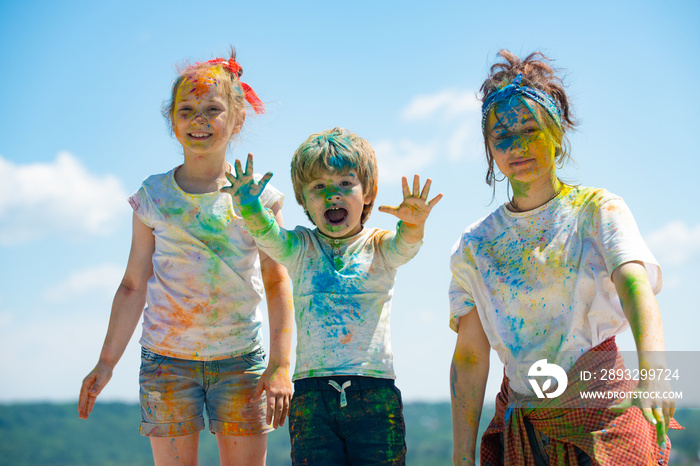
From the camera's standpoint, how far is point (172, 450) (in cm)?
328

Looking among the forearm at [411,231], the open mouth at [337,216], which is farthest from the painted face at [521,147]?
the open mouth at [337,216]

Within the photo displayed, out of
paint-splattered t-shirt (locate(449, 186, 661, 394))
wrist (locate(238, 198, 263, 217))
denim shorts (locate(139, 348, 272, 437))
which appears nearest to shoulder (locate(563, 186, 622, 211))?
paint-splattered t-shirt (locate(449, 186, 661, 394))

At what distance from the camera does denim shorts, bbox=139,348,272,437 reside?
129 inches

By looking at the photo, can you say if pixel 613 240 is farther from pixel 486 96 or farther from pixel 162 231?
pixel 162 231

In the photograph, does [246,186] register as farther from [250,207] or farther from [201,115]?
[201,115]

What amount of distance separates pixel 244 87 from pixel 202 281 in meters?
1.15

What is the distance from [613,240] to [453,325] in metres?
0.83

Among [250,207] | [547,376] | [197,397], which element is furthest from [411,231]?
[197,397]

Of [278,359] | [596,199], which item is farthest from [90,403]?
[596,199]

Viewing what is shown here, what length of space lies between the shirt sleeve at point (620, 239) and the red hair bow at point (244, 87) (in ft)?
6.49

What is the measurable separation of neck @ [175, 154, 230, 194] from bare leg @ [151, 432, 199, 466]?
4.23 feet

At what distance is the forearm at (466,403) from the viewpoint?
2.93 metres

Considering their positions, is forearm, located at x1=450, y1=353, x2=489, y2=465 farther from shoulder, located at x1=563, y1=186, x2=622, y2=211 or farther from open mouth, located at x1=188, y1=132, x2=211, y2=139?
open mouth, located at x1=188, y1=132, x2=211, y2=139

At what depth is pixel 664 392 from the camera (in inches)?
87.4
